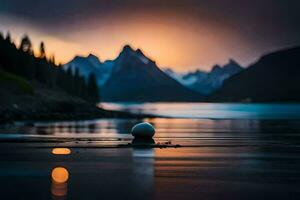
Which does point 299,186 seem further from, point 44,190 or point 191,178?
point 44,190

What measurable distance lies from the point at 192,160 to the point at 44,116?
84.2 metres

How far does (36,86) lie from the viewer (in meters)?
195

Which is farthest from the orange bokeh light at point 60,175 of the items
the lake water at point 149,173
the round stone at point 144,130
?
the round stone at point 144,130

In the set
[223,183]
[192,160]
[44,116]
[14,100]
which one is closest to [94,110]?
[14,100]

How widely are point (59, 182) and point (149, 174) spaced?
13.8 feet

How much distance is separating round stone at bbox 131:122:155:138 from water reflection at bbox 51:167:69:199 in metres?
17.0

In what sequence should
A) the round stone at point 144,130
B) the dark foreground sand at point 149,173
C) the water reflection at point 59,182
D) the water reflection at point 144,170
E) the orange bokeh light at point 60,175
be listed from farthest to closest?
the round stone at point 144,130
the orange bokeh light at point 60,175
the water reflection at point 144,170
the dark foreground sand at point 149,173
the water reflection at point 59,182

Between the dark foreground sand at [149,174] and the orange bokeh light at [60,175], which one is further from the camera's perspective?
the orange bokeh light at [60,175]

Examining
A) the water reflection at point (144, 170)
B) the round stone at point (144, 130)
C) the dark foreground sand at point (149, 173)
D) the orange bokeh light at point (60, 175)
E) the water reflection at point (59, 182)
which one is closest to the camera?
the water reflection at point (59, 182)

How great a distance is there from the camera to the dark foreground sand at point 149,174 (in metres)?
20.6

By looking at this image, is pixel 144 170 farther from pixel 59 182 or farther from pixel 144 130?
pixel 144 130

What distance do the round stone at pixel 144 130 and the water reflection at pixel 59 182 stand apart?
17.0 metres

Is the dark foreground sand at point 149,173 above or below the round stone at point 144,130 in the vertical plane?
below

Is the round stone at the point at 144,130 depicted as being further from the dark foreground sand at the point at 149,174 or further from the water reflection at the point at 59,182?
the water reflection at the point at 59,182
